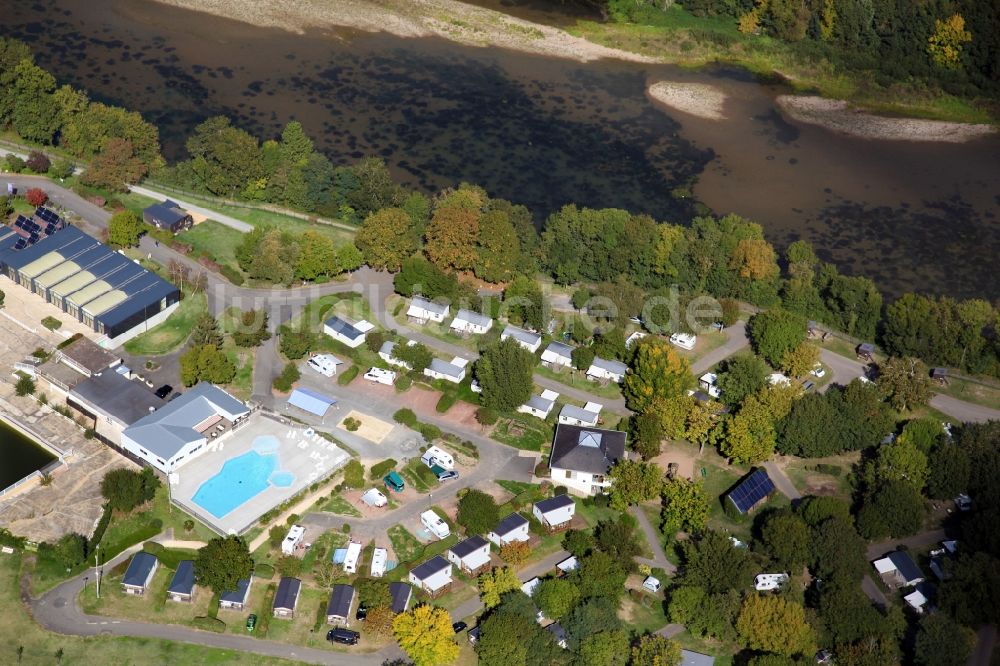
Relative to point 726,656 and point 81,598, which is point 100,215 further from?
point 726,656

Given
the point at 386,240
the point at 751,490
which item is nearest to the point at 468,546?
the point at 751,490

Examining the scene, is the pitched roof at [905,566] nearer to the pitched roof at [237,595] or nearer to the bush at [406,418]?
the bush at [406,418]

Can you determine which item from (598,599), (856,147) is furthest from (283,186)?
(856,147)

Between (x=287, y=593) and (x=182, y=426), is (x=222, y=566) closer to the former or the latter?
(x=287, y=593)

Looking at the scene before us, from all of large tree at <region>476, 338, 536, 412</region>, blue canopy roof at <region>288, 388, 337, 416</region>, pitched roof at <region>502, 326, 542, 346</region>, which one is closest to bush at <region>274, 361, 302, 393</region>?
blue canopy roof at <region>288, 388, 337, 416</region>

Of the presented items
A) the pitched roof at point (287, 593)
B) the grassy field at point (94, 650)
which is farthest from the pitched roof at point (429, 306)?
the grassy field at point (94, 650)
